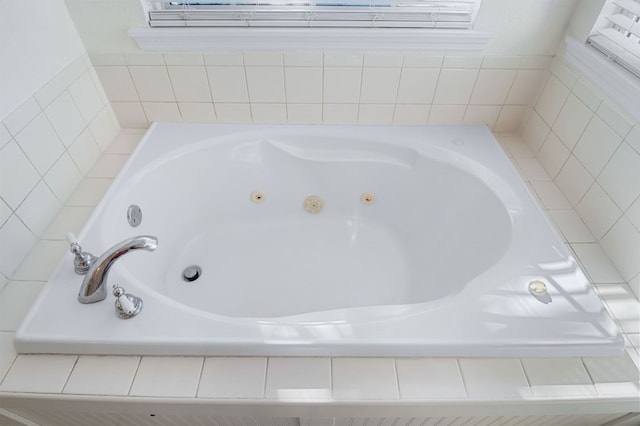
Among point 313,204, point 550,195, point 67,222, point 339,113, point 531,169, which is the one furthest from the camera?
point 313,204

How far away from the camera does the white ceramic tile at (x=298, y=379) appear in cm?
74

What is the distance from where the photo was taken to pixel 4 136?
932mm

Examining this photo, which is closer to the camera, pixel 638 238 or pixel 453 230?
pixel 638 238

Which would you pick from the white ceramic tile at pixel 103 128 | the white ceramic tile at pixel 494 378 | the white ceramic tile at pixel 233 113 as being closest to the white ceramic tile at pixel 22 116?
the white ceramic tile at pixel 103 128

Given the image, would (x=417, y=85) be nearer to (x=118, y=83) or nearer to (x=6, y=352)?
(x=118, y=83)

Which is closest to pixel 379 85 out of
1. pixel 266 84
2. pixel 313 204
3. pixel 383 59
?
pixel 383 59

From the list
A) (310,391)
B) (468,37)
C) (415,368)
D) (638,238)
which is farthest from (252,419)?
(468,37)

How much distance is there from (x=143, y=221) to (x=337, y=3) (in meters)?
1.05

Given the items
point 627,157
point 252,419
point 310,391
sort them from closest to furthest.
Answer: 1. point 310,391
2. point 252,419
3. point 627,157

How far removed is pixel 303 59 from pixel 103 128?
844 mm

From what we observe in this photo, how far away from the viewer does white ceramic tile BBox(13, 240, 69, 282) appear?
95 cm

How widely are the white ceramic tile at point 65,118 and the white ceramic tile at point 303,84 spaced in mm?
762

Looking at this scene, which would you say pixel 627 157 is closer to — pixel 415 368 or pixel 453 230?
pixel 453 230

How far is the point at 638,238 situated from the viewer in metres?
0.93
